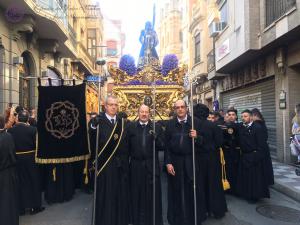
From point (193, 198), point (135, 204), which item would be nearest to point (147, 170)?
point (135, 204)

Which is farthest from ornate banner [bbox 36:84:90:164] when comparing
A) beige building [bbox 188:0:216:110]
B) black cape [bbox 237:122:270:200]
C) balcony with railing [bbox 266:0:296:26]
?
beige building [bbox 188:0:216:110]

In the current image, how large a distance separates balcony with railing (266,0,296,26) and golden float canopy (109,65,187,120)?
3673 mm

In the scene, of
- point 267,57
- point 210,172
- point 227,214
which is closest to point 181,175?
point 210,172

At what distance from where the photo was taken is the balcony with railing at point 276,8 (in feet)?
31.6

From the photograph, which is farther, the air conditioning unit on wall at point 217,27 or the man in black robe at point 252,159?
the air conditioning unit on wall at point 217,27

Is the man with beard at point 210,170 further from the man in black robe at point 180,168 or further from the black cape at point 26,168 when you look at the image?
the black cape at point 26,168

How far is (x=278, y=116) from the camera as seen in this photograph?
435 inches

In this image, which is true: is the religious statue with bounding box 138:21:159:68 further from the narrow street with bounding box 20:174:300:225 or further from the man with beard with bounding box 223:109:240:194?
the narrow street with bounding box 20:174:300:225

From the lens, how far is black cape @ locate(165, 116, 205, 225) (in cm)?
473

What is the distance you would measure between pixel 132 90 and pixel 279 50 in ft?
17.0

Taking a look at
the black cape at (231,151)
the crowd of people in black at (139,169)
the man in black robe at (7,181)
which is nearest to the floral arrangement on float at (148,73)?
the black cape at (231,151)

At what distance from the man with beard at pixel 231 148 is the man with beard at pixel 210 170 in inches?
46.3

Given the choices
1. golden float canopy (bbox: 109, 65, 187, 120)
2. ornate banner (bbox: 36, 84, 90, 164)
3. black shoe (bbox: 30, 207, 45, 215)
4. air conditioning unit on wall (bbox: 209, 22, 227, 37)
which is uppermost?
air conditioning unit on wall (bbox: 209, 22, 227, 37)

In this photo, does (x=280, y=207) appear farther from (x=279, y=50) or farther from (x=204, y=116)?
(x=279, y=50)
